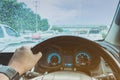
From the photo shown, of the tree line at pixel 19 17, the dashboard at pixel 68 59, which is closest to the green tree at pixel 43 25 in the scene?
the tree line at pixel 19 17

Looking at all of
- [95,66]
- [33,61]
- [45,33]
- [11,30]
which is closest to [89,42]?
[95,66]

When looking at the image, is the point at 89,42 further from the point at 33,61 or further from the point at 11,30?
the point at 11,30

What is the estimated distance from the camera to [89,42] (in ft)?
6.45

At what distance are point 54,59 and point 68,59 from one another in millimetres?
118

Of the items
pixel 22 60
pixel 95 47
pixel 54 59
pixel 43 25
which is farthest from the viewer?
pixel 43 25

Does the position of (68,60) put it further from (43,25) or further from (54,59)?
(43,25)

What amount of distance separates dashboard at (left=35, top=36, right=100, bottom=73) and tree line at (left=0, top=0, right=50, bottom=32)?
69.9 inches

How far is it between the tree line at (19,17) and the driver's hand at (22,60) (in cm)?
260

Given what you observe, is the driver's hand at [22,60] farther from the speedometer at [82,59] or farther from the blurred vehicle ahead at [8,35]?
the blurred vehicle ahead at [8,35]

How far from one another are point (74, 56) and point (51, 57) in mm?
163

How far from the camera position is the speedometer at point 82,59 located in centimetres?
232

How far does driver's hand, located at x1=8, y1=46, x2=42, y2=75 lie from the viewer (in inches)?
56.5

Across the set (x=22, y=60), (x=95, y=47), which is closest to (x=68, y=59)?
(x=95, y=47)

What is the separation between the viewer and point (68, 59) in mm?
2371
